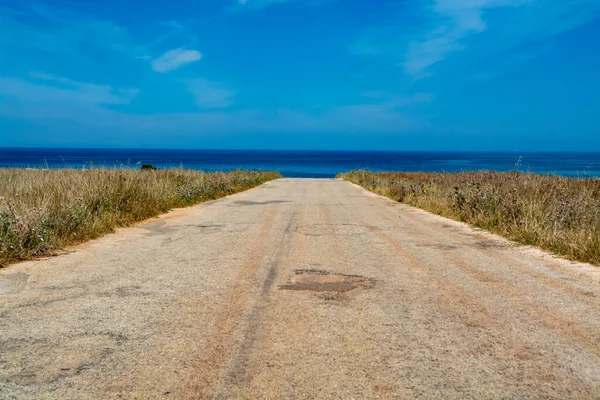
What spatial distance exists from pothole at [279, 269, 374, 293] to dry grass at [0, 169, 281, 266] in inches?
159

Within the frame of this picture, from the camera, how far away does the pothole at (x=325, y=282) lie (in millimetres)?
5750

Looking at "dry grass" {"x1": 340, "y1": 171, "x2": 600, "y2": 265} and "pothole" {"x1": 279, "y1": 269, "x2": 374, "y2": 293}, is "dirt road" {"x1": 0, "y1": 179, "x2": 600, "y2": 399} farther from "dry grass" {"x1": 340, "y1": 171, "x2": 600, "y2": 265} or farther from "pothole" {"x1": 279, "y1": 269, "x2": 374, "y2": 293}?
"dry grass" {"x1": 340, "y1": 171, "x2": 600, "y2": 265}

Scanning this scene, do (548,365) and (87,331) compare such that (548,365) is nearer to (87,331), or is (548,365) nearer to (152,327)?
(152,327)

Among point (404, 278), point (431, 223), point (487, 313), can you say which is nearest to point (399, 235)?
point (431, 223)

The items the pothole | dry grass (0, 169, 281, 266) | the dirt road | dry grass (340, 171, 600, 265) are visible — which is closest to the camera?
the dirt road

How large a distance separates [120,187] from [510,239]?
386 inches

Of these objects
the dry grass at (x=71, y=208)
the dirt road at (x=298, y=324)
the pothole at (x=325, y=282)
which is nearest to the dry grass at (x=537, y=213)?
the dirt road at (x=298, y=324)

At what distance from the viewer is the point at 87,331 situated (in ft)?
13.9

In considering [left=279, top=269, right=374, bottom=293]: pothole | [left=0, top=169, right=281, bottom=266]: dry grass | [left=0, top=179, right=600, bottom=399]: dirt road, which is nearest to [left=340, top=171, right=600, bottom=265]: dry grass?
[left=0, top=179, right=600, bottom=399]: dirt road

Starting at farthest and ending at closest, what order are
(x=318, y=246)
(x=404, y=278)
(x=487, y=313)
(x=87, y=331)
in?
(x=318, y=246) < (x=404, y=278) < (x=487, y=313) < (x=87, y=331)

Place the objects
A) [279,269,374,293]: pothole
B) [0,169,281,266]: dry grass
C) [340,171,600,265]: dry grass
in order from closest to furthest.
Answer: [279,269,374,293]: pothole → [0,169,281,266]: dry grass → [340,171,600,265]: dry grass

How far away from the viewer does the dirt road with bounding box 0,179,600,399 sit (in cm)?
330

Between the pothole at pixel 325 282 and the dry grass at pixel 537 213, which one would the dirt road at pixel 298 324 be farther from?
the dry grass at pixel 537 213

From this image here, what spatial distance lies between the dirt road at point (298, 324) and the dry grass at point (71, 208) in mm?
595
